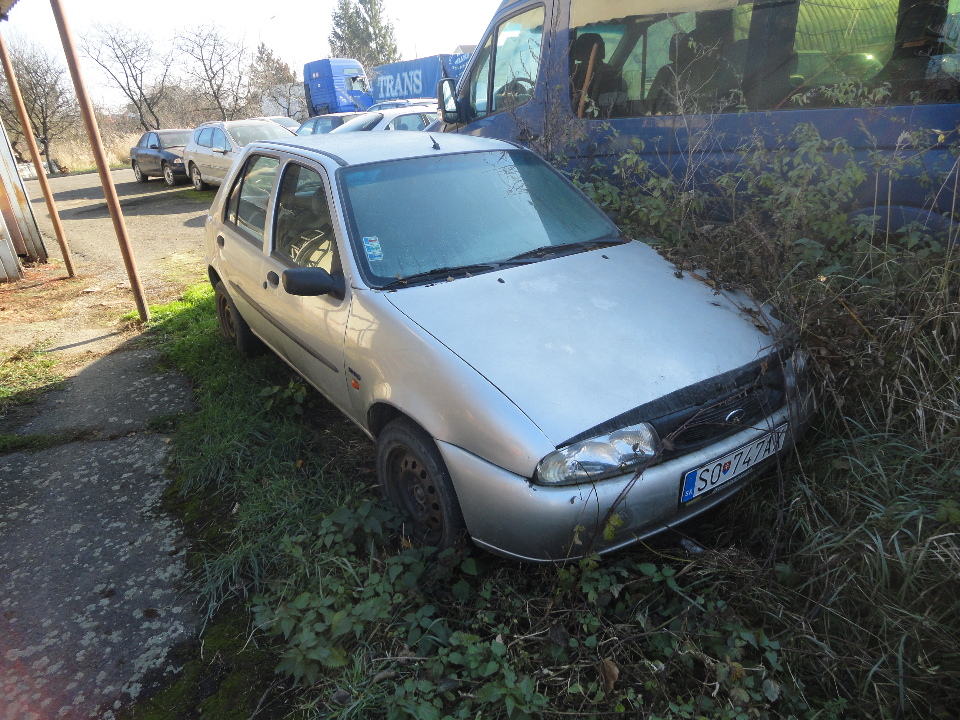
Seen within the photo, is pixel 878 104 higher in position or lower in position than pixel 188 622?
higher

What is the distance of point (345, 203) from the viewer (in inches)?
120

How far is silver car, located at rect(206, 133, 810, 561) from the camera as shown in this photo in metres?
2.17

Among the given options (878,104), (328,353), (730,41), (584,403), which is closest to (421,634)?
(584,403)

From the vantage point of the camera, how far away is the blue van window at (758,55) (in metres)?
3.24

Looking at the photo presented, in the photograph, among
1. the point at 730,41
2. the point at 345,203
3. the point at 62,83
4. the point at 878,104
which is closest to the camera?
the point at 345,203

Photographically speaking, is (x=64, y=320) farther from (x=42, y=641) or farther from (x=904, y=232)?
(x=904, y=232)

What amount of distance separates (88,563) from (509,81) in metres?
4.60

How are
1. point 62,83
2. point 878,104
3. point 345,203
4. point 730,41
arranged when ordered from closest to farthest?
point 345,203, point 878,104, point 730,41, point 62,83

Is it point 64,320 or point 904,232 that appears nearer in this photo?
point 904,232

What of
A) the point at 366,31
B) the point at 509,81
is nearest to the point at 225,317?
the point at 509,81

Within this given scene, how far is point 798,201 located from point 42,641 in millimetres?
3827

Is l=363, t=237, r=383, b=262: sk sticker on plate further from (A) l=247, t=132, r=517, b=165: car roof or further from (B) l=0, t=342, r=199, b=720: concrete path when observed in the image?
(B) l=0, t=342, r=199, b=720: concrete path

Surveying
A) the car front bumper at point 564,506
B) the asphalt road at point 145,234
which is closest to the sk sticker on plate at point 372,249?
the car front bumper at point 564,506

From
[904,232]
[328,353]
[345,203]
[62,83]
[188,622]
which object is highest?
[62,83]
